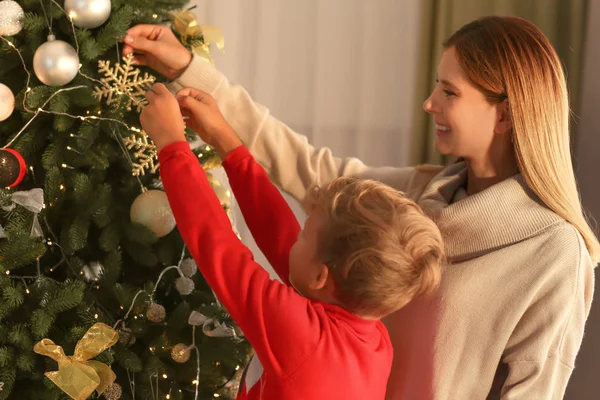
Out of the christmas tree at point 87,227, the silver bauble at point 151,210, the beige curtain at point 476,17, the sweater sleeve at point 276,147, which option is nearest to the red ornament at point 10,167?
the christmas tree at point 87,227

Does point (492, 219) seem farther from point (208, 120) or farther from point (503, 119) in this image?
point (208, 120)

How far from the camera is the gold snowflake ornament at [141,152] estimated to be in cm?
151

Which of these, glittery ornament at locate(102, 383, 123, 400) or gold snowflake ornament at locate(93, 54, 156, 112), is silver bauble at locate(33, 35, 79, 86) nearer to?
gold snowflake ornament at locate(93, 54, 156, 112)

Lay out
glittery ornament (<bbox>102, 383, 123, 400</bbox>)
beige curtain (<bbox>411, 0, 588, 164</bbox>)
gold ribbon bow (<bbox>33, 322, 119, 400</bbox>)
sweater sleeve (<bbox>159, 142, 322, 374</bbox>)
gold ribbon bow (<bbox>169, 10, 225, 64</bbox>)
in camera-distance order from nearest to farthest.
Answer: sweater sleeve (<bbox>159, 142, 322, 374</bbox>) < gold ribbon bow (<bbox>33, 322, 119, 400</bbox>) < glittery ornament (<bbox>102, 383, 123, 400</bbox>) < gold ribbon bow (<bbox>169, 10, 225, 64</bbox>) < beige curtain (<bbox>411, 0, 588, 164</bbox>)

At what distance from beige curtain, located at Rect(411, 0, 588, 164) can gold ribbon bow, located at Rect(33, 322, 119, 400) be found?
Answer: 163cm

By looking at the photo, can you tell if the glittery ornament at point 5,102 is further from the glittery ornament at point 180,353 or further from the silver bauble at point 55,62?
the glittery ornament at point 180,353

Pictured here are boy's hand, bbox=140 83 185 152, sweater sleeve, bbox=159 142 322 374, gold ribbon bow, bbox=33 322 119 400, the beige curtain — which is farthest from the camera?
the beige curtain

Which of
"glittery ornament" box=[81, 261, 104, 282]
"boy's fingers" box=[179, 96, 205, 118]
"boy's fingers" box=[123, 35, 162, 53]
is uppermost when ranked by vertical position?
"boy's fingers" box=[123, 35, 162, 53]

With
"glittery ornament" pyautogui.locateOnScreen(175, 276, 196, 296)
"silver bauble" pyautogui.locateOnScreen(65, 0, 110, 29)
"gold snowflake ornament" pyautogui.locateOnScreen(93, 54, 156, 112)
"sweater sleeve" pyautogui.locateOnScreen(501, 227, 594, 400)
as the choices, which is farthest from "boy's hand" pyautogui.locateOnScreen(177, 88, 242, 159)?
"sweater sleeve" pyautogui.locateOnScreen(501, 227, 594, 400)

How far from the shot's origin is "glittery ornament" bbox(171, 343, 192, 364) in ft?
5.26

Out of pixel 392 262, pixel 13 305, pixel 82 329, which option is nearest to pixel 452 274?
pixel 392 262

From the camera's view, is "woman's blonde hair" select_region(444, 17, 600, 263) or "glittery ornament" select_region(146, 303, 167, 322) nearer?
"woman's blonde hair" select_region(444, 17, 600, 263)

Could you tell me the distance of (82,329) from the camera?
57.2 inches

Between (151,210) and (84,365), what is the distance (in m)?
0.33
